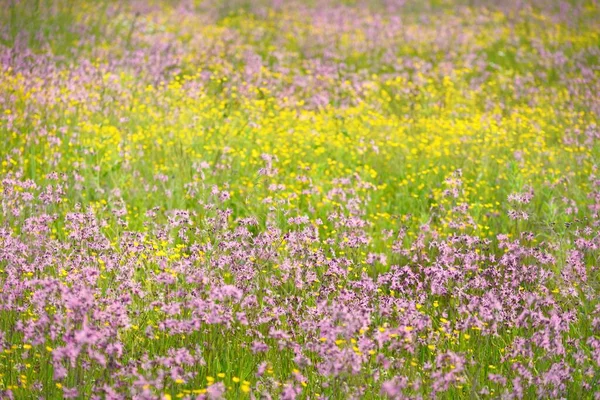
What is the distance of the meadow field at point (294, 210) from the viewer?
10.6 ft

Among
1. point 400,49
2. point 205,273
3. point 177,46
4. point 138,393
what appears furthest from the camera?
point 400,49

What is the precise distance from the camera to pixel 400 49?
40.2ft

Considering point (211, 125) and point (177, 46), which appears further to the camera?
point (177, 46)

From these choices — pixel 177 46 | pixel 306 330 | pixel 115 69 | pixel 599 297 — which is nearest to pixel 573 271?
pixel 599 297

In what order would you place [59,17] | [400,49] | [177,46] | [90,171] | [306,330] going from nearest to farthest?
1. [306,330]
2. [90,171]
3. [177,46]
4. [59,17]
5. [400,49]

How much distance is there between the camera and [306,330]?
3.56 meters

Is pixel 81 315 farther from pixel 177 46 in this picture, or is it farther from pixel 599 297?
pixel 177 46

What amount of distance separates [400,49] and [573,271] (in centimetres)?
862

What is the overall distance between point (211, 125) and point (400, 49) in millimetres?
6109

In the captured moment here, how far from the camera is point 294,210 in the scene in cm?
570

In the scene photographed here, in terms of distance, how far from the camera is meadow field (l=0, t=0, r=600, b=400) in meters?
3.24

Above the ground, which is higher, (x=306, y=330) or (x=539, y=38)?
(x=539, y=38)

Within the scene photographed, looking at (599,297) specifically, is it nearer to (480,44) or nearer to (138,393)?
(138,393)

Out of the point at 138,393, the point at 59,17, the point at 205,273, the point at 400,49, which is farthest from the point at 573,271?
the point at 59,17
